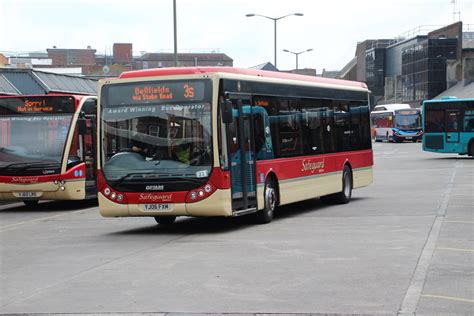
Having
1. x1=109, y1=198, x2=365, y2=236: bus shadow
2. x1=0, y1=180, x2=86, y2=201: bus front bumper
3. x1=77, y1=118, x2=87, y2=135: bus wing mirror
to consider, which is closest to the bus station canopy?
x1=0, y1=180, x2=86, y2=201: bus front bumper

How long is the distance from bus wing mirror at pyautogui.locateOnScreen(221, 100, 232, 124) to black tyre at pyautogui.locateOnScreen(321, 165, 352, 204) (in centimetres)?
685

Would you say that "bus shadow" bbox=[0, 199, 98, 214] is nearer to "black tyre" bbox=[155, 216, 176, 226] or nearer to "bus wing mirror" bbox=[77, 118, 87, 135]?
"bus wing mirror" bbox=[77, 118, 87, 135]

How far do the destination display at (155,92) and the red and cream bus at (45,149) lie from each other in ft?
20.3

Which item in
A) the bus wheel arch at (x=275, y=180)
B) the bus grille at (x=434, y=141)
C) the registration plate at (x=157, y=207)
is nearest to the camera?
the registration plate at (x=157, y=207)

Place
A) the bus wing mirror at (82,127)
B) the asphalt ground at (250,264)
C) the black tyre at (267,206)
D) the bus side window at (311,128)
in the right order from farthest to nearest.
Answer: the bus wing mirror at (82,127)
the bus side window at (311,128)
the black tyre at (267,206)
the asphalt ground at (250,264)

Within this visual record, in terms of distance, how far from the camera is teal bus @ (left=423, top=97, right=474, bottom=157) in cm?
4578

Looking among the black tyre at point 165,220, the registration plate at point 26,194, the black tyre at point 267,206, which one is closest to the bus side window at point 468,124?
the registration plate at point 26,194

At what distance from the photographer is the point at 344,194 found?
70.2ft

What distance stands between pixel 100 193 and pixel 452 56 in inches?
3963

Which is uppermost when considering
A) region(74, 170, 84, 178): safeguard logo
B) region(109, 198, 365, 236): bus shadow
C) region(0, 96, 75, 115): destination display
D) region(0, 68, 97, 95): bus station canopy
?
region(0, 68, 97, 95): bus station canopy

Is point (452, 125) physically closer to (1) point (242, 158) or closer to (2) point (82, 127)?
(2) point (82, 127)

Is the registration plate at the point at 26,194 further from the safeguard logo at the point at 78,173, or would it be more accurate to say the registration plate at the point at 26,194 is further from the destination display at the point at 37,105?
the destination display at the point at 37,105

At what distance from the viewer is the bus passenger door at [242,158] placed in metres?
15.5

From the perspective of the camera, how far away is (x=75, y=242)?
576 inches
